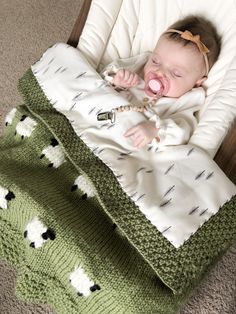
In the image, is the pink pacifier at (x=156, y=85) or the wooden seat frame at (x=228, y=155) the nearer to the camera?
the wooden seat frame at (x=228, y=155)

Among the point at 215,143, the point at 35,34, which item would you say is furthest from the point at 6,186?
the point at 35,34

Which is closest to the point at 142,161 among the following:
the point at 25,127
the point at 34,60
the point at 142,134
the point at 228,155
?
the point at 142,134

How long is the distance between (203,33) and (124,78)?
0.22 metres

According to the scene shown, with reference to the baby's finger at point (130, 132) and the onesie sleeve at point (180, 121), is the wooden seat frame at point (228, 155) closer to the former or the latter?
the onesie sleeve at point (180, 121)

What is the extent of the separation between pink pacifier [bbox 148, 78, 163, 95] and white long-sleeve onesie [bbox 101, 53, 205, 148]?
0.02 m

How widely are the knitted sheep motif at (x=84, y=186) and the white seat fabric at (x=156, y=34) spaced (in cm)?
24

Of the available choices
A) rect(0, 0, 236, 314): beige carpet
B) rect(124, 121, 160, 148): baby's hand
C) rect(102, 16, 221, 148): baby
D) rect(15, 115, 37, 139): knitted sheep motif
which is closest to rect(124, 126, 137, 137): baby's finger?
rect(124, 121, 160, 148): baby's hand

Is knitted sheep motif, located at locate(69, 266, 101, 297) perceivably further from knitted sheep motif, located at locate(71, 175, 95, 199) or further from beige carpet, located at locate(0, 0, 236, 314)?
beige carpet, located at locate(0, 0, 236, 314)

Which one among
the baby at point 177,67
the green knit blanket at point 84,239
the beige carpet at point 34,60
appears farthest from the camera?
the beige carpet at point 34,60

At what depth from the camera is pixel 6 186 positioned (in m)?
0.90

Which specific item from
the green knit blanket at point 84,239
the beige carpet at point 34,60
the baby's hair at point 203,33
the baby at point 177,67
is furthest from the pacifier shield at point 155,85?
the beige carpet at point 34,60

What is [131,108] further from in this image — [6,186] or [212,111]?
[6,186]

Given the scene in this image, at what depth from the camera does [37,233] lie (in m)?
0.85

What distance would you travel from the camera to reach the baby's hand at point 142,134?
35.1 inches
